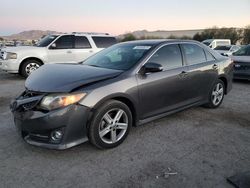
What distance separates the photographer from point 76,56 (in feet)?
32.2

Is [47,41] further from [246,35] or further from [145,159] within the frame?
[246,35]

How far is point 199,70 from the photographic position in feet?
15.9

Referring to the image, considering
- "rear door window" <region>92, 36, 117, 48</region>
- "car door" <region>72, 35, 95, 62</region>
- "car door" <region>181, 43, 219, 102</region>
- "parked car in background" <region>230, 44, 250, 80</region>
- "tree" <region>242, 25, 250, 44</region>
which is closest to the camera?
"car door" <region>181, 43, 219, 102</region>

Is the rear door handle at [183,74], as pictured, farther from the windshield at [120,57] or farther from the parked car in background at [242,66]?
the parked car in background at [242,66]

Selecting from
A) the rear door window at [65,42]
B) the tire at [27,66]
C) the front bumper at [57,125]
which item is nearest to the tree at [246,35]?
the rear door window at [65,42]

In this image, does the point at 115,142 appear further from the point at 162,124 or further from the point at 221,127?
the point at 221,127

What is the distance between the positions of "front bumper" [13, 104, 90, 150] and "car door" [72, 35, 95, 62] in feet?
22.5

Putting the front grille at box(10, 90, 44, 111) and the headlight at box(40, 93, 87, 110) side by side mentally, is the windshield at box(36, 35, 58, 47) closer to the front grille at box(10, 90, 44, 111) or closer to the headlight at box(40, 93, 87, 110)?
the front grille at box(10, 90, 44, 111)

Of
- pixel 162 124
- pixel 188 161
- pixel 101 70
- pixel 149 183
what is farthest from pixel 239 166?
pixel 101 70

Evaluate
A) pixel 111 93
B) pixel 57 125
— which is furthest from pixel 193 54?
pixel 57 125

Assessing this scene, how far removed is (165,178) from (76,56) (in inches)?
308

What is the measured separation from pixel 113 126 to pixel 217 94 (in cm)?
311

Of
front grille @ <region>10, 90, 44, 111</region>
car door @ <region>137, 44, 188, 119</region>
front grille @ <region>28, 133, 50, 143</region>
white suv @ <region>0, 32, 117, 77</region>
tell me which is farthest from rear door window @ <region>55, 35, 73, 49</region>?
front grille @ <region>28, 133, 50, 143</region>

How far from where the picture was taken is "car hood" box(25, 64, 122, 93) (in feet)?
10.6
